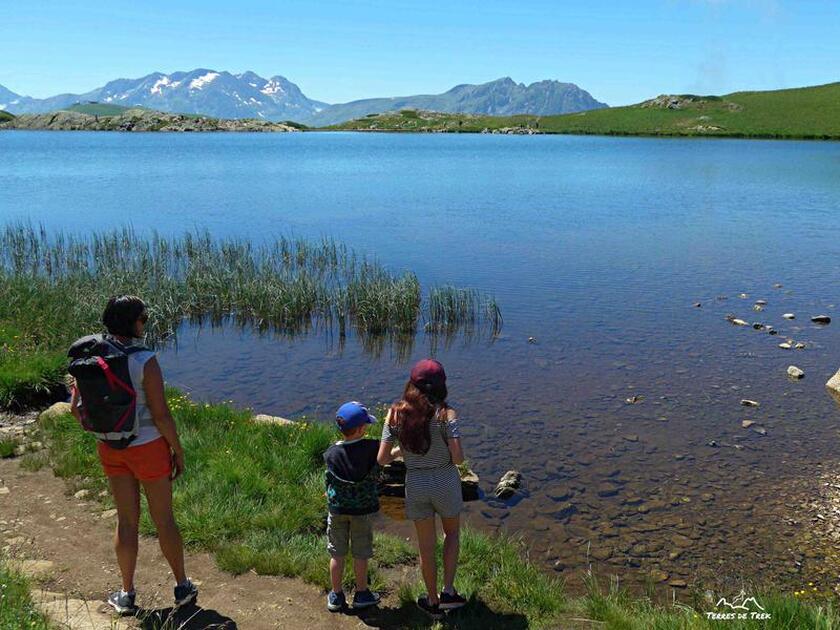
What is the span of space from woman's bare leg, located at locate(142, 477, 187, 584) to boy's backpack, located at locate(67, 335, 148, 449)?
719 mm

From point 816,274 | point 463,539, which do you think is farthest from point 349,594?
point 816,274

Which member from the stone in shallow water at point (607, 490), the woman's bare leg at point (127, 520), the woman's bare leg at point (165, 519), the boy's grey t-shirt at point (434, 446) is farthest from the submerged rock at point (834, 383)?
the woman's bare leg at point (127, 520)

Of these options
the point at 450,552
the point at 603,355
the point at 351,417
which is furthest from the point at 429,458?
the point at 603,355

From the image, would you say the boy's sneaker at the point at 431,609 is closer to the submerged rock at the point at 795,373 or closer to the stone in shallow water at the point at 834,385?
the stone in shallow water at the point at 834,385

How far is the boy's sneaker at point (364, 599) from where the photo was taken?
6.95 m

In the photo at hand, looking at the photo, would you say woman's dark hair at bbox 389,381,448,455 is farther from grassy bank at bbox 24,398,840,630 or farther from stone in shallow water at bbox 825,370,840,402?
stone in shallow water at bbox 825,370,840,402

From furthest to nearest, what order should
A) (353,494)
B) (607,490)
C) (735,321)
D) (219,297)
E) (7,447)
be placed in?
(219,297) → (735,321) → (607,490) → (7,447) → (353,494)

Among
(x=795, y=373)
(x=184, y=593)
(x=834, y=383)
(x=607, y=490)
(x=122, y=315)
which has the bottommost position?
(x=607, y=490)

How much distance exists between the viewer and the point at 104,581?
718cm

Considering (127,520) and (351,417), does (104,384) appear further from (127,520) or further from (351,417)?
(351,417)

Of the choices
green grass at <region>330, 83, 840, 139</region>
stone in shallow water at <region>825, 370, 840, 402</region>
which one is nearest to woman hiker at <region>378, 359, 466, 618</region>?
stone in shallow water at <region>825, 370, 840, 402</region>

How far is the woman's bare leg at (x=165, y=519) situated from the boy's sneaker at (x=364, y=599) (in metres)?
1.70

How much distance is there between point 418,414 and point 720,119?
161151 mm

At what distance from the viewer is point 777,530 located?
32.1 ft
